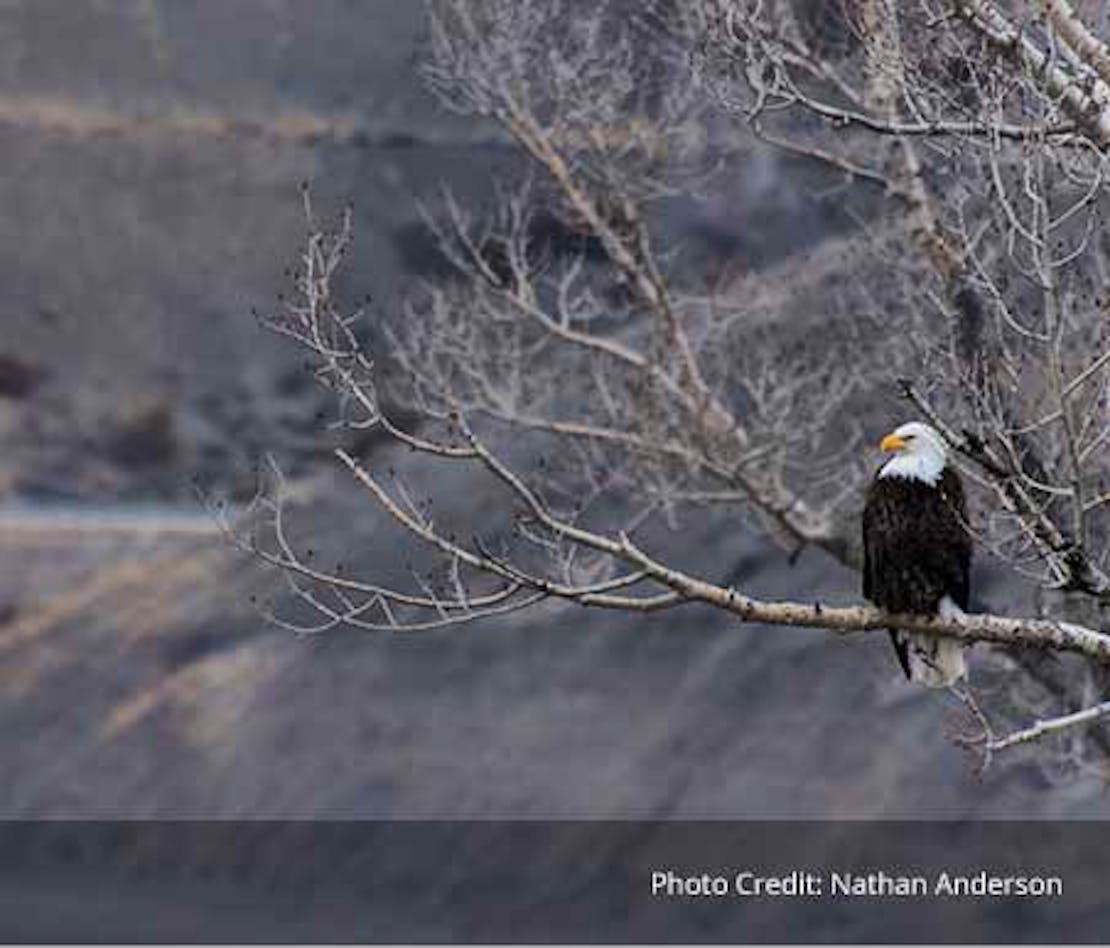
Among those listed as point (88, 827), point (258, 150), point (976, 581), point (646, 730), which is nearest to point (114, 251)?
point (258, 150)

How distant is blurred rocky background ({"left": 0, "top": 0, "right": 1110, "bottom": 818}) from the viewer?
54.2ft

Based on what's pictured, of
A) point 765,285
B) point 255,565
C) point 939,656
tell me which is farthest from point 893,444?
point 255,565

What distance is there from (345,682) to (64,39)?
18.8 ft

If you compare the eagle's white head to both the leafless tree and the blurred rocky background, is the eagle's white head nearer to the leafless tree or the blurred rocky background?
the leafless tree

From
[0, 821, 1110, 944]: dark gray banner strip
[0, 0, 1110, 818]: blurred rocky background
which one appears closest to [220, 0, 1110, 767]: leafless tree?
[0, 0, 1110, 818]: blurred rocky background

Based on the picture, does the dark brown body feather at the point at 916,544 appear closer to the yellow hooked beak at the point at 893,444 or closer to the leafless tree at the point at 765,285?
the yellow hooked beak at the point at 893,444

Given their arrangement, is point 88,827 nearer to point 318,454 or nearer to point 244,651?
point 244,651

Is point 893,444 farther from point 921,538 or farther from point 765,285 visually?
point 765,285

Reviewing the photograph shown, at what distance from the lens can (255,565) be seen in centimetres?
1762

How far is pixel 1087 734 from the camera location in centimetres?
1245

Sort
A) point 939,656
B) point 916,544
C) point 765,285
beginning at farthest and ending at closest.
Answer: point 765,285 → point 939,656 → point 916,544

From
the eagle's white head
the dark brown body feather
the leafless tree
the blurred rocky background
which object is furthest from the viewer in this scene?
the blurred rocky background

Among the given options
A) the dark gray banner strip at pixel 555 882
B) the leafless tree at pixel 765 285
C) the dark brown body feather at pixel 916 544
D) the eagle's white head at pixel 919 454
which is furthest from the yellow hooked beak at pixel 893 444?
the dark gray banner strip at pixel 555 882

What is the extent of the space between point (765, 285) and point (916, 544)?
606cm
